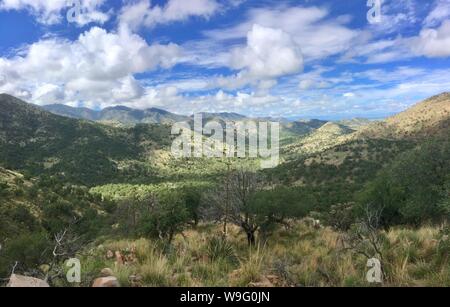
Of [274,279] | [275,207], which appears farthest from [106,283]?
[275,207]

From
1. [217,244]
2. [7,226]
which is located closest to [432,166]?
[217,244]

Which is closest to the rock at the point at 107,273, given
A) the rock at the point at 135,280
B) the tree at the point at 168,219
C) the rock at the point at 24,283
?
the rock at the point at 135,280

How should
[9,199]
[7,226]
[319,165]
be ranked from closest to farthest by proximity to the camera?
[7,226] → [9,199] → [319,165]

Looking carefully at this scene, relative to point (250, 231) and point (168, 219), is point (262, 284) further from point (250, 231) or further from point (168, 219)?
point (168, 219)

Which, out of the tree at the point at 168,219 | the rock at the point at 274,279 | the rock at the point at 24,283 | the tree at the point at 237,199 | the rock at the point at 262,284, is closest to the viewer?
the rock at the point at 24,283

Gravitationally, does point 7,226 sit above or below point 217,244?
below

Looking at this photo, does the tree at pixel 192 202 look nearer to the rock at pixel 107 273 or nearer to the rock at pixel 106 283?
the rock at pixel 107 273

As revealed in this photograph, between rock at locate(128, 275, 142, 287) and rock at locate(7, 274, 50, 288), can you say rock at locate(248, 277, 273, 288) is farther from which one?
rock at locate(7, 274, 50, 288)

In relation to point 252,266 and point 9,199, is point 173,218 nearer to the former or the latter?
point 252,266

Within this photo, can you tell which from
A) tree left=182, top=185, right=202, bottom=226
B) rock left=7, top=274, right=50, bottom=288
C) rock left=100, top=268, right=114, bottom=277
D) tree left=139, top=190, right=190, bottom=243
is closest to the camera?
A: rock left=7, top=274, right=50, bottom=288

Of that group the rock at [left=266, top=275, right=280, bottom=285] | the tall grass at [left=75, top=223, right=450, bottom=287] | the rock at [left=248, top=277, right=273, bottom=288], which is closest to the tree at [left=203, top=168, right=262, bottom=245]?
the tall grass at [left=75, top=223, right=450, bottom=287]

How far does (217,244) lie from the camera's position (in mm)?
11203

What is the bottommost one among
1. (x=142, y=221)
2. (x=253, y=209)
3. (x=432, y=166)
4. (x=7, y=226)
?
(x=7, y=226)
